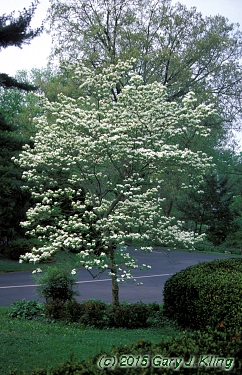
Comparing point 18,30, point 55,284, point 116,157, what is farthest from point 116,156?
point 18,30

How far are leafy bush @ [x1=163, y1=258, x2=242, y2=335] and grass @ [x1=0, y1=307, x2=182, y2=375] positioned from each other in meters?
0.46

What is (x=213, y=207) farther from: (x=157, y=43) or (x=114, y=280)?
(x=114, y=280)

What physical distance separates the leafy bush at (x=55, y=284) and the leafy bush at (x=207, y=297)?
2264mm

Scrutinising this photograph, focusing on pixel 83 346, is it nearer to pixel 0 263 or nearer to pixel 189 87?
pixel 0 263

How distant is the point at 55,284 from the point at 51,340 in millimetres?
2721

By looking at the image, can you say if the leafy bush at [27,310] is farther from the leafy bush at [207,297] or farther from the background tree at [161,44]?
the background tree at [161,44]

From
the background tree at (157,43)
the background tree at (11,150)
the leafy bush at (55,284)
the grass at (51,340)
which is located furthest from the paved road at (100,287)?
the background tree at (157,43)

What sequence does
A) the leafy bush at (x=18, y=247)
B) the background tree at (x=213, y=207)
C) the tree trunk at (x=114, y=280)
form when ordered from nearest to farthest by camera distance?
the tree trunk at (x=114, y=280), the leafy bush at (x=18, y=247), the background tree at (x=213, y=207)

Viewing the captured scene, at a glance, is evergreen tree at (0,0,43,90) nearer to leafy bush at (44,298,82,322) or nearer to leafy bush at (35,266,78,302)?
leafy bush at (35,266,78,302)

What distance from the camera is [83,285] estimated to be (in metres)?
14.7

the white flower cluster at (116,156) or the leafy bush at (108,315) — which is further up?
the white flower cluster at (116,156)

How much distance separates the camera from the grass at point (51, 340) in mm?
6367

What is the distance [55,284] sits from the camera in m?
10.3

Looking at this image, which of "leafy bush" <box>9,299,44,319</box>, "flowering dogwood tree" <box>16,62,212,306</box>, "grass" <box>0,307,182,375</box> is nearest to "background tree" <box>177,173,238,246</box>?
"flowering dogwood tree" <box>16,62,212,306</box>
